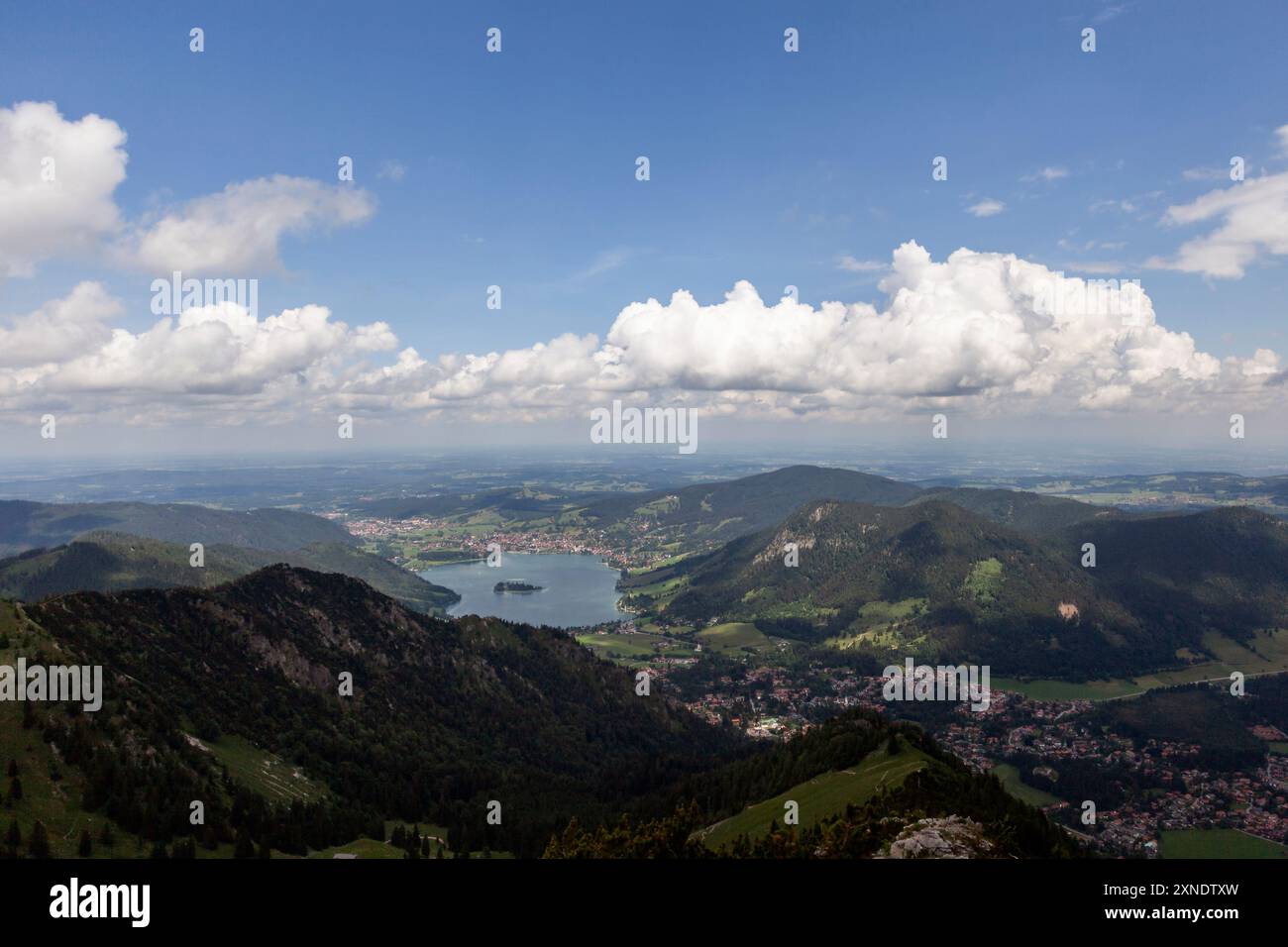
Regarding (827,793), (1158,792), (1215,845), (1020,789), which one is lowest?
(1020,789)

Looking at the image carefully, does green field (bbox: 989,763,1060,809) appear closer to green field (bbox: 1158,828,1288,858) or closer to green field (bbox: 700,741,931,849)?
green field (bbox: 1158,828,1288,858)

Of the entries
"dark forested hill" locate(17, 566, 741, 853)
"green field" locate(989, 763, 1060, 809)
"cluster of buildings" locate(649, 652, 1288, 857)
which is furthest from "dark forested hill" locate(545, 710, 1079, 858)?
"cluster of buildings" locate(649, 652, 1288, 857)

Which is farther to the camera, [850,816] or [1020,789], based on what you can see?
[1020,789]

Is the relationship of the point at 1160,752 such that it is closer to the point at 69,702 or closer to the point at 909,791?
the point at 909,791

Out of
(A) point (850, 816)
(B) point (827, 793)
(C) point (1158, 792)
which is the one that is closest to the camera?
(A) point (850, 816)

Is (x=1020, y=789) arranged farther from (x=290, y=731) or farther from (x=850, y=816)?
(x=290, y=731)

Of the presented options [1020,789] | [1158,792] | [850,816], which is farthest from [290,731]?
[1158,792]
